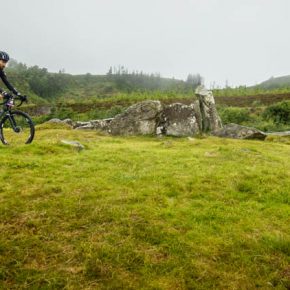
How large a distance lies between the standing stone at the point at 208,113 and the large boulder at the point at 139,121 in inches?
181

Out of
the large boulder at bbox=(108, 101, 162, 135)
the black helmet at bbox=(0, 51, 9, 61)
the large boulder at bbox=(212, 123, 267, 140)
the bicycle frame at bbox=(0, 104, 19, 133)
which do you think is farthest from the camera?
the large boulder at bbox=(108, 101, 162, 135)

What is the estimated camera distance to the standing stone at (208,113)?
121 ft

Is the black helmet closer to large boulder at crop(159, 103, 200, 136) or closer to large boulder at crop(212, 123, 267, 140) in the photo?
large boulder at crop(159, 103, 200, 136)

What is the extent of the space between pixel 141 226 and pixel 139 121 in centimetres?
2523

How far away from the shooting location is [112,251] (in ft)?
29.3

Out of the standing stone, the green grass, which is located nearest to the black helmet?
the green grass

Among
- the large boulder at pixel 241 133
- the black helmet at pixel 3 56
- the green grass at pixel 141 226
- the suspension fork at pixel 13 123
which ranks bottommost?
the large boulder at pixel 241 133

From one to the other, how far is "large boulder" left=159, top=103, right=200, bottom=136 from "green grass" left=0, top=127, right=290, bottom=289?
687 inches

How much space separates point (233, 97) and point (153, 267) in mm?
78100

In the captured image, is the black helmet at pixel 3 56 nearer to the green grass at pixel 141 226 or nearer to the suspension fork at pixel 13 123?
the suspension fork at pixel 13 123

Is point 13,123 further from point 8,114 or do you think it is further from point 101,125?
point 101,125

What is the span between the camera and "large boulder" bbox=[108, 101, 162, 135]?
1363 inches

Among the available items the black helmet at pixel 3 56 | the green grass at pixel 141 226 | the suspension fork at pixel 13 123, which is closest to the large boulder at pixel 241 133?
the green grass at pixel 141 226

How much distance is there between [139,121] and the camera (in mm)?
35031
